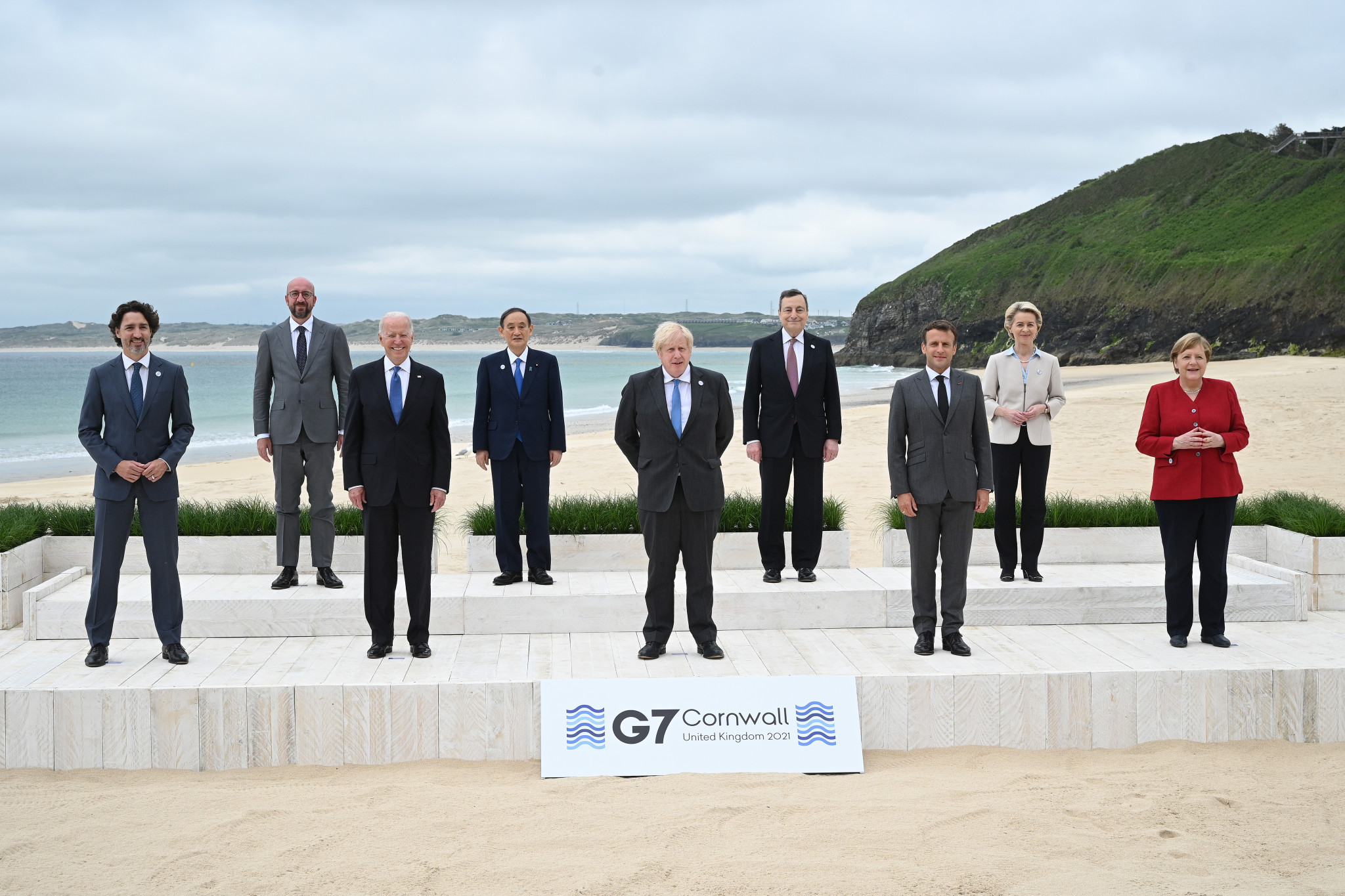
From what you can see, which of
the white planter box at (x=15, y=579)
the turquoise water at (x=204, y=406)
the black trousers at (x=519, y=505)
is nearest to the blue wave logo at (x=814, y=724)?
the black trousers at (x=519, y=505)

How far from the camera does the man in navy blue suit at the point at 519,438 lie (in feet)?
18.8

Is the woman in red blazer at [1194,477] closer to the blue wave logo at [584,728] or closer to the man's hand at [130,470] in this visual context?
the blue wave logo at [584,728]

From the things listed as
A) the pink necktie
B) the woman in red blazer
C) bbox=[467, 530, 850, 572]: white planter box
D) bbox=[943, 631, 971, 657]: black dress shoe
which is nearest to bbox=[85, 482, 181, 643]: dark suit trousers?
bbox=[467, 530, 850, 572]: white planter box

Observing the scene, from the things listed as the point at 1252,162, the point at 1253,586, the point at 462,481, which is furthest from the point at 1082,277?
the point at 1253,586

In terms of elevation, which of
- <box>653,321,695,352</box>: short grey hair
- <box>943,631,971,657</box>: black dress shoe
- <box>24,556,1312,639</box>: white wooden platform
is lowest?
<box>943,631,971,657</box>: black dress shoe

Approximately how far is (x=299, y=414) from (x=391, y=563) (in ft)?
4.21

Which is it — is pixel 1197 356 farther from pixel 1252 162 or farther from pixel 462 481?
pixel 1252 162

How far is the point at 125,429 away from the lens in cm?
466

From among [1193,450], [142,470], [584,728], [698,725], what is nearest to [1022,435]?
[1193,450]

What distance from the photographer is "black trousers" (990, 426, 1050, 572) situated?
18.9 feet

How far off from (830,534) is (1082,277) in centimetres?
5908

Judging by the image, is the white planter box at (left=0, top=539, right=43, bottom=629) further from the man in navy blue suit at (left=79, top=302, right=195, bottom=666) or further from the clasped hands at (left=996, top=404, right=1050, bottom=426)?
the clasped hands at (left=996, top=404, right=1050, bottom=426)

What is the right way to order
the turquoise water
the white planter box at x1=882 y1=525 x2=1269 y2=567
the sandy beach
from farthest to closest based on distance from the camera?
the turquoise water → the sandy beach → the white planter box at x1=882 y1=525 x2=1269 y2=567

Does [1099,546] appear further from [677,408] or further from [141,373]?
[141,373]
